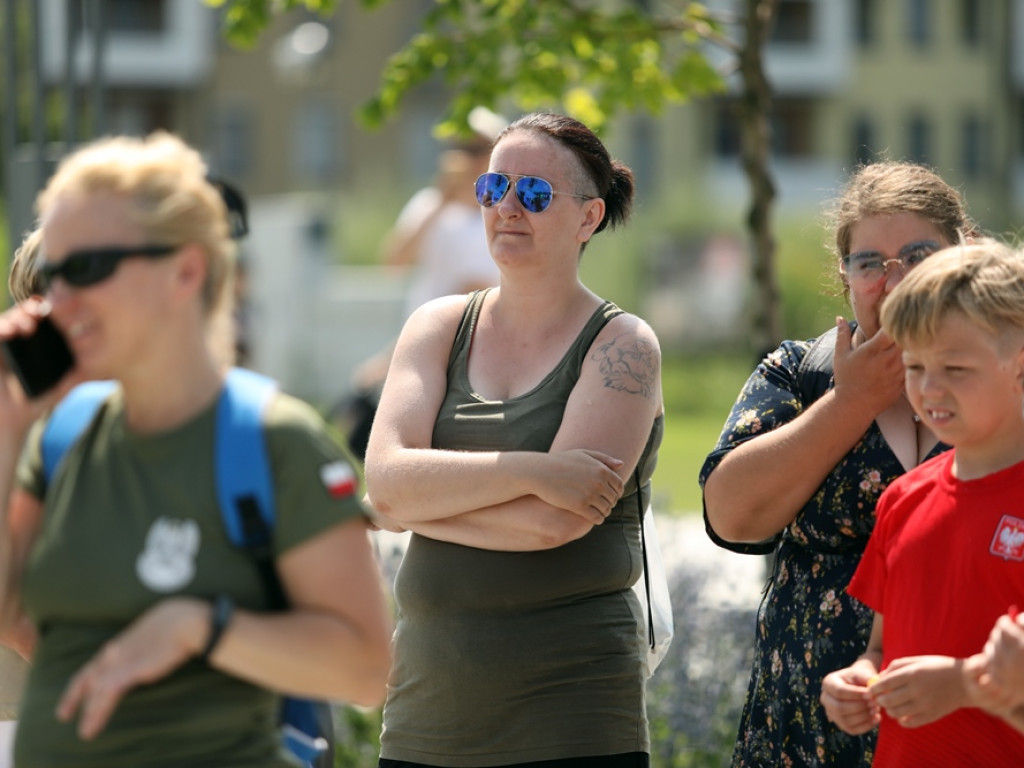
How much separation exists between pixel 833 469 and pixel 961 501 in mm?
536

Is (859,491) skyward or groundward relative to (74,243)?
groundward

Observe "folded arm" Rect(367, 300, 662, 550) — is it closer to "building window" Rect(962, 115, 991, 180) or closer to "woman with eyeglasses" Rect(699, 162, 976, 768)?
"woman with eyeglasses" Rect(699, 162, 976, 768)

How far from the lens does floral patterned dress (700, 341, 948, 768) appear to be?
3.47 meters

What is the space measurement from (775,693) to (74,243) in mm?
1885

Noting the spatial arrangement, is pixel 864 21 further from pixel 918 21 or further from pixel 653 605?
pixel 653 605

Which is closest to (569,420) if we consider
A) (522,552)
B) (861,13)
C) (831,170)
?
(522,552)

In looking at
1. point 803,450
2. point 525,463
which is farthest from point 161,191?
point 803,450

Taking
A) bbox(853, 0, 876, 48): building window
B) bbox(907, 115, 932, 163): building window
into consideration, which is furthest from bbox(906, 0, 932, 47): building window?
bbox(907, 115, 932, 163): building window

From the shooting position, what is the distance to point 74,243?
2625mm

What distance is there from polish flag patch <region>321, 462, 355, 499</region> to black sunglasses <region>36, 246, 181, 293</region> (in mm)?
446

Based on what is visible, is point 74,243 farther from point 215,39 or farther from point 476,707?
point 215,39

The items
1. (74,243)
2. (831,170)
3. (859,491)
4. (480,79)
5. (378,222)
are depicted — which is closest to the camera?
(74,243)

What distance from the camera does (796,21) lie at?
57.8 m

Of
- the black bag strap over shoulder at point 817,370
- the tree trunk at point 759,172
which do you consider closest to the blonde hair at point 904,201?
the black bag strap over shoulder at point 817,370
